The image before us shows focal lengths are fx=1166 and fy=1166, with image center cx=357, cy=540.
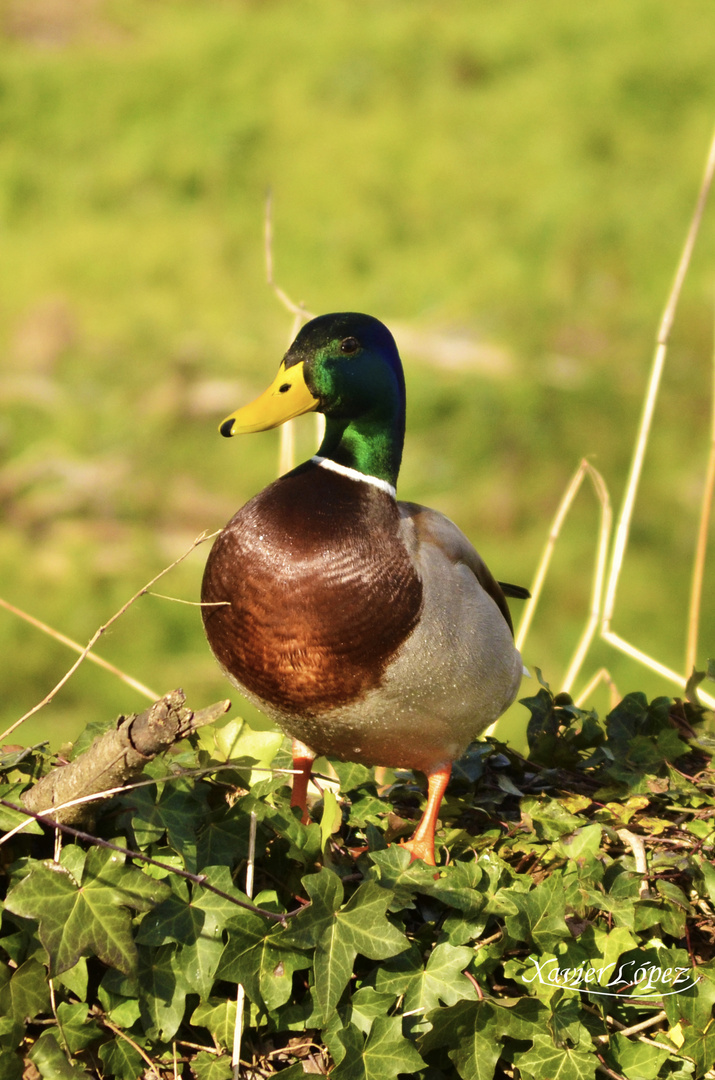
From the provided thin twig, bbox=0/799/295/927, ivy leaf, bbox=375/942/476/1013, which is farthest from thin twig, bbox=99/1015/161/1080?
ivy leaf, bbox=375/942/476/1013

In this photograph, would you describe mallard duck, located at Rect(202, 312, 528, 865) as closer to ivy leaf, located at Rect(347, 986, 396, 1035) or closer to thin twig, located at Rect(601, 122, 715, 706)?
ivy leaf, located at Rect(347, 986, 396, 1035)

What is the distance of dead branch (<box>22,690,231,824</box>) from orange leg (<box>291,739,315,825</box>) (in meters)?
0.42

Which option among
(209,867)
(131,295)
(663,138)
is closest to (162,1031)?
(209,867)

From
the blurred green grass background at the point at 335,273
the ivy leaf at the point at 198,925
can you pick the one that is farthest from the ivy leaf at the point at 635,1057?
the blurred green grass background at the point at 335,273

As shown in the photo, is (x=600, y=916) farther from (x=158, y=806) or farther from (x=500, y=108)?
(x=500, y=108)

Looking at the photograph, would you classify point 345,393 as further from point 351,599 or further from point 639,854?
point 639,854

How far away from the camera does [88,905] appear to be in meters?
1.51

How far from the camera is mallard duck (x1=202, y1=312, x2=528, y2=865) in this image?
6.13 feet

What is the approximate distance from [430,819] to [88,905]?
69 cm

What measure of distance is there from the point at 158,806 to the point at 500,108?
700 centimetres

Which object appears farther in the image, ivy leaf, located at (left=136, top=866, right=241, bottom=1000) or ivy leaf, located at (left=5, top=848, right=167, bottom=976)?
ivy leaf, located at (left=136, top=866, right=241, bottom=1000)

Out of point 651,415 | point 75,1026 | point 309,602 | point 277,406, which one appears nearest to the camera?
point 75,1026

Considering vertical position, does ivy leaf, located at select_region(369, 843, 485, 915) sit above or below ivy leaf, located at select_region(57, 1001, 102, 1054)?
above

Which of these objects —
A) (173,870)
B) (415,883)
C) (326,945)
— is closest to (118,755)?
(173,870)
